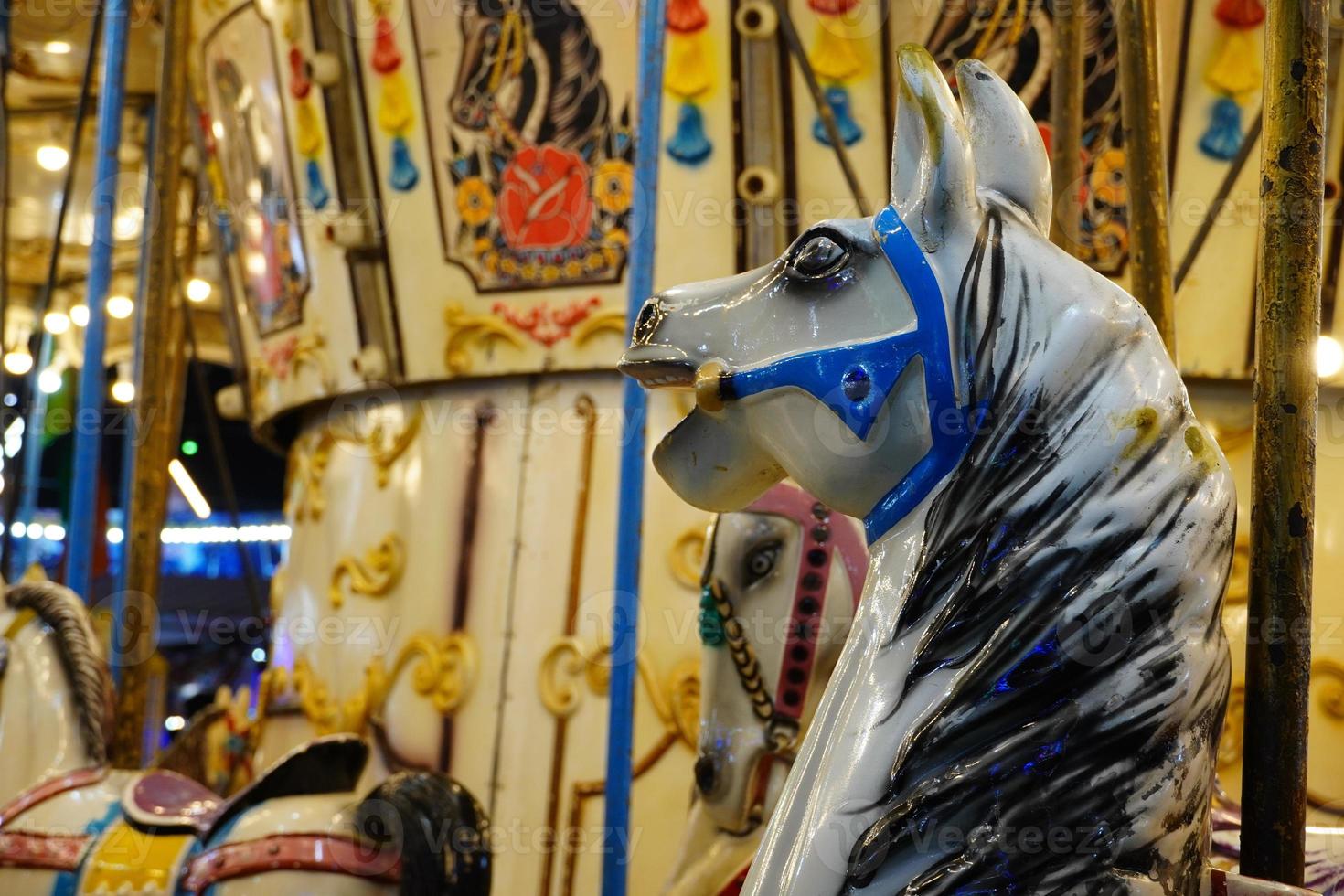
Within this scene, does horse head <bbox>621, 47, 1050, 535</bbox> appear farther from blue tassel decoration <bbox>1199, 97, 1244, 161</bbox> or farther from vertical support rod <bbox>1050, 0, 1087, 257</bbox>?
blue tassel decoration <bbox>1199, 97, 1244, 161</bbox>

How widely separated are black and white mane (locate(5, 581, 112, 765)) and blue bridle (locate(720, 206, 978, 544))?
218 centimetres

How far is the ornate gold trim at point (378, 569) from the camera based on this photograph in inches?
142

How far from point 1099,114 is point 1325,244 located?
1.75 ft

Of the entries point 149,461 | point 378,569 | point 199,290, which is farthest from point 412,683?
point 199,290

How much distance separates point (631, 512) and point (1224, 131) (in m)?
1.64

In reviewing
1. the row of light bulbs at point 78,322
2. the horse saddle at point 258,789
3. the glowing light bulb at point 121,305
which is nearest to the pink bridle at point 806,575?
the horse saddle at point 258,789

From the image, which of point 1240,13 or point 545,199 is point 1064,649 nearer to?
point 1240,13

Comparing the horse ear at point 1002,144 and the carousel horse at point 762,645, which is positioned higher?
the horse ear at point 1002,144

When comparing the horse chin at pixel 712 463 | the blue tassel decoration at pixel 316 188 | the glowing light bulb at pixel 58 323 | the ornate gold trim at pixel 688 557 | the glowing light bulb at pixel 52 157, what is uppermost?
the glowing light bulb at pixel 52 157

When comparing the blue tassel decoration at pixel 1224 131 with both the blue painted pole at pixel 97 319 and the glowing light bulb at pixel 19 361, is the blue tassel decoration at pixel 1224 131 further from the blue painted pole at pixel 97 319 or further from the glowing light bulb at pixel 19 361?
the glowing light bulb at pixel 19 361

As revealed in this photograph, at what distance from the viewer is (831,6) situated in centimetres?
320

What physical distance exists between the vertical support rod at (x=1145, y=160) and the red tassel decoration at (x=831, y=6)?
1.63m

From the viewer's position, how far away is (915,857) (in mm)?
811

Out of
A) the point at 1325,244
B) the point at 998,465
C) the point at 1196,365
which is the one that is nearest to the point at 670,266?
the point at 1196,365
